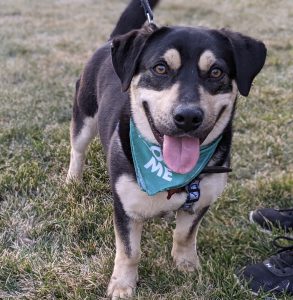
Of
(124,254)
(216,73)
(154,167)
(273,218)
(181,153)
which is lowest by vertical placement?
(273,218)

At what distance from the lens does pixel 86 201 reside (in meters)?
3.68

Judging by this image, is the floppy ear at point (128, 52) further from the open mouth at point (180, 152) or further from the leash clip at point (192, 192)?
the leash clip at point (192, 192)

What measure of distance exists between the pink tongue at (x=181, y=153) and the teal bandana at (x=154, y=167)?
0.40 feet

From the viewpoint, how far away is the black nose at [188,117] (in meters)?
2.43

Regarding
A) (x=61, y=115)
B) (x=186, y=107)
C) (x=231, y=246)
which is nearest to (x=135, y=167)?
(x=186, y=107)

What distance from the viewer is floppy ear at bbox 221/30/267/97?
269 cm

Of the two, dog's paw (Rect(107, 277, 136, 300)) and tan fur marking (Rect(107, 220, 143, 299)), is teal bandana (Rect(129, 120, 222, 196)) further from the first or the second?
dog's paw (Rect(107, 277, 136, 300))

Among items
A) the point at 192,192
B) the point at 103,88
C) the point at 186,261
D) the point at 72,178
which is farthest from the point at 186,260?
the point at 103,88

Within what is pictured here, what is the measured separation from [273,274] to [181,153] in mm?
985

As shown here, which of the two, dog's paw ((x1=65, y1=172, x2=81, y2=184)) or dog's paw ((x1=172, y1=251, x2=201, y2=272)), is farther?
dog's paw ((x1=65, y1=172, x2=81, y2=184))

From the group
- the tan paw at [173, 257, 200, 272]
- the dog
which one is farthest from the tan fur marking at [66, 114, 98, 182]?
the tan paw at [173, 257, 200, 272]

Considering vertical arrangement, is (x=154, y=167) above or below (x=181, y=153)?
below

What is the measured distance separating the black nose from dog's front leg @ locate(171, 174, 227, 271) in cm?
51

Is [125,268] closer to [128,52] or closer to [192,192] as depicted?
[192,192]
